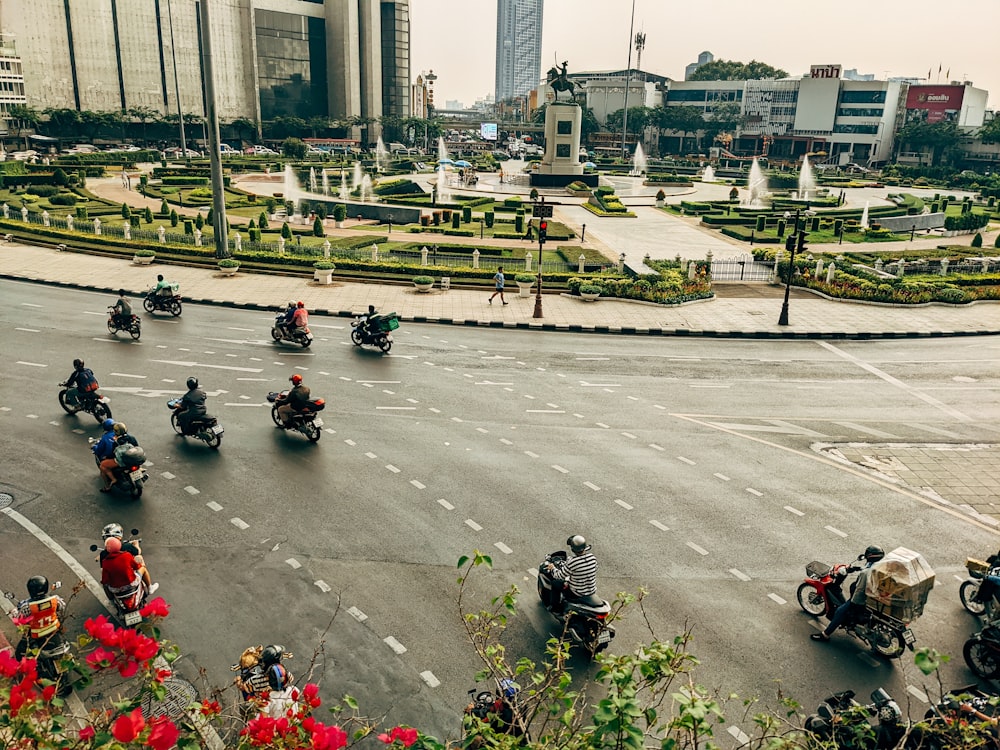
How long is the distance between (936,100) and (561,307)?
116m

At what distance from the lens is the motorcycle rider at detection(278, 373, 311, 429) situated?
15180mm

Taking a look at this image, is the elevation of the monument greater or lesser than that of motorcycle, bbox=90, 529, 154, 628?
greater

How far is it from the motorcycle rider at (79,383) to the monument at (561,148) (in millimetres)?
58109

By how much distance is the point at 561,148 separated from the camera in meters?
70.0

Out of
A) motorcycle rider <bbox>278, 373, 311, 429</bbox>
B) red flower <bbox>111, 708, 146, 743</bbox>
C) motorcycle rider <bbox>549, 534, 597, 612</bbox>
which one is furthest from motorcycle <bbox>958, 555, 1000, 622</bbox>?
motorcycle rider <bbox>278, 373, 311, 429</bbox>

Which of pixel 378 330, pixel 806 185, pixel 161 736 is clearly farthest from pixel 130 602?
pixel 806 185

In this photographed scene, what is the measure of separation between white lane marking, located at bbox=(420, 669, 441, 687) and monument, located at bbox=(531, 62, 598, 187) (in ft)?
211

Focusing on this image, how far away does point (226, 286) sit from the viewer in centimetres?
2977

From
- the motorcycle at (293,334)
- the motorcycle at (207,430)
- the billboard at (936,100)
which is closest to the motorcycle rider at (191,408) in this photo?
the motorcycle at (207,430)

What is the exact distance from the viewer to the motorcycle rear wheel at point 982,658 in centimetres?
927

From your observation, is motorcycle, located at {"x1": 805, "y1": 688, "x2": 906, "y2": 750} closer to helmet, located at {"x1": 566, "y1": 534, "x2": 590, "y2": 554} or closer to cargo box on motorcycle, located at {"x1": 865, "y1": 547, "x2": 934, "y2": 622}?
cargo box on motorcycle, located at {"x1": 865, "y1": 547, "x2": 934, "y2": 622}

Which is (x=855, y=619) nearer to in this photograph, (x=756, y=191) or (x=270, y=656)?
(x=270, y=656)

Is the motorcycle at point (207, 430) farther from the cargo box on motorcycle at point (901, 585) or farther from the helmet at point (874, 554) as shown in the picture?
the cargo box on motorcycle at point (901, 585)

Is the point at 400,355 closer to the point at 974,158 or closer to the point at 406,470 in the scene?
the point at 406,470
